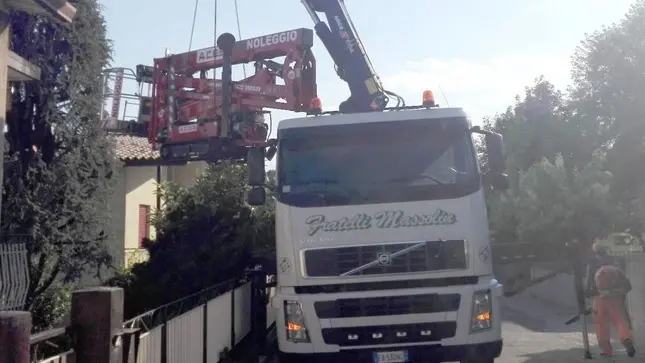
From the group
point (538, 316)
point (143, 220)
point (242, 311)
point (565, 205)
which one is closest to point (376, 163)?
point (242, 311)

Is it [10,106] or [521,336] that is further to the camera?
[521,336]

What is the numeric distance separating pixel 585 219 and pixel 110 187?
16469 mm

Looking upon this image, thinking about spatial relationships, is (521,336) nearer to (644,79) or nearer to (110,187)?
(644,79)

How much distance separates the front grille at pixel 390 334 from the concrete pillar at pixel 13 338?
4.19m

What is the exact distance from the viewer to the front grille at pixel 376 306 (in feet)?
27.8

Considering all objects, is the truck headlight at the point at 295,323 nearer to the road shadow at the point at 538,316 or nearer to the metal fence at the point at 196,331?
the metal fence at the point at 196,331

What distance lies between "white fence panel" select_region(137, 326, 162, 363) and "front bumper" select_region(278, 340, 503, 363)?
1.49 meters

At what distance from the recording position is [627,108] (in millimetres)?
17906

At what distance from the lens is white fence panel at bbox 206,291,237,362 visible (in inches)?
410

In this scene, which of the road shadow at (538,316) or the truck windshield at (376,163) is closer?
the truck windshield at (376,163)

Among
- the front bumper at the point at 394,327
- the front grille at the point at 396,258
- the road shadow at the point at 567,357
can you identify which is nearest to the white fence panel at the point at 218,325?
the front bumper at the point at 394,327

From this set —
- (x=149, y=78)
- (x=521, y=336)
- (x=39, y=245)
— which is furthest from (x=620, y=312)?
(x=149, y=78)

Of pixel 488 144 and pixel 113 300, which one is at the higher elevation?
pixel 488 144

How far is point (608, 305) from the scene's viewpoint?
11477mm
